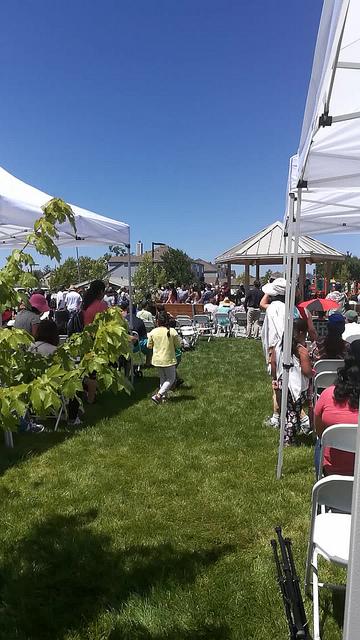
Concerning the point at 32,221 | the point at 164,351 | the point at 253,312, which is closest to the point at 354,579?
the point at 32,221

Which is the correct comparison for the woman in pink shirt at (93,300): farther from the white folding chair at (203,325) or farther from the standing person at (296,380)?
the white folding chair at (203,325)

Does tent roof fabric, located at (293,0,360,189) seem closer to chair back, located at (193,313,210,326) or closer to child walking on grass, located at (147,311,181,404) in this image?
child walking on grass, located at (147,311,181,404)

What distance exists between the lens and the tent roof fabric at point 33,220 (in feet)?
18.3

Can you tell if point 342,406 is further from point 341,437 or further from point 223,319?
point 223,319

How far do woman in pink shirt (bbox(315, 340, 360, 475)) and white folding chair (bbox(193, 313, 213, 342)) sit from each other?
1160 centimetres

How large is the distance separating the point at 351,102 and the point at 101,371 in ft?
8.26

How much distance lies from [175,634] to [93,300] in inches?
192

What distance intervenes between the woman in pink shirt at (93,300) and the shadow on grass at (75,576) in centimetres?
347

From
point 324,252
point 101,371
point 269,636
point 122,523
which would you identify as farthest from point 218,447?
point 324,252

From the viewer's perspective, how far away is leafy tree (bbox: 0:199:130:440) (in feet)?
7.36

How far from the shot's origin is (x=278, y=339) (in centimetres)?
545

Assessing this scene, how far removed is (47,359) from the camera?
104 inches

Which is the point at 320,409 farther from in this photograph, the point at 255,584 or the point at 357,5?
the point at 357,5

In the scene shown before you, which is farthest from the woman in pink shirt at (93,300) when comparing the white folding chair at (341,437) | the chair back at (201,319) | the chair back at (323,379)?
the chair back at (201,319)
